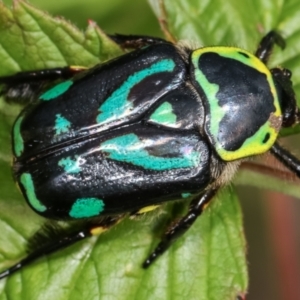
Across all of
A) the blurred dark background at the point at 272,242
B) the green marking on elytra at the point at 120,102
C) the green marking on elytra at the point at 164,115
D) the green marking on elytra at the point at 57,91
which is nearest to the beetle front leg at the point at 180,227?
the green marking on elytra at the point at 164,115

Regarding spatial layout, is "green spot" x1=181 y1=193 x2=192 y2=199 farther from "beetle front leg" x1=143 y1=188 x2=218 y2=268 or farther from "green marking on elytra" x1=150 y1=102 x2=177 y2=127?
"green marking on elytra" x1=150 y1=102 x2=177 y2=127

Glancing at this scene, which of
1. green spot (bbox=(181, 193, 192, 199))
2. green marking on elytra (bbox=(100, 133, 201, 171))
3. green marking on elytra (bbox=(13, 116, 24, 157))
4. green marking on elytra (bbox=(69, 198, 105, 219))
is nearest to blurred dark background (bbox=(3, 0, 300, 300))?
green spot (bbox=(181, 193, 192, 199))

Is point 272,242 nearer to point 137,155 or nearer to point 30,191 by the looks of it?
point 137,155

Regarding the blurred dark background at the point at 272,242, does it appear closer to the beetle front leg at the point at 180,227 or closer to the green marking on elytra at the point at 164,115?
the beetle front leg at the point at 180,227

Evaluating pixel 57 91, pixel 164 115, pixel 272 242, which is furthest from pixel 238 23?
pixel 272 242

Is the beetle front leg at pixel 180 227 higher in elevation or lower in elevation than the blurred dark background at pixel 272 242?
higher

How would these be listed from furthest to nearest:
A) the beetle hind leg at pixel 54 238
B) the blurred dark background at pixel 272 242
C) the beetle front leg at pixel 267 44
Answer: the blurred dark background at pixel 272 242, the beetle front leg at pixel 267 44, the beetle hind leg at pixel 54 238
